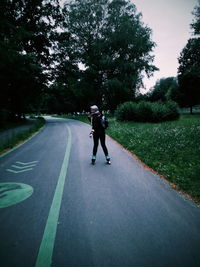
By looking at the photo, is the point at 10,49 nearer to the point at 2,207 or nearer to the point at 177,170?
the point at 2,207

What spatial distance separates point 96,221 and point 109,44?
3245cm

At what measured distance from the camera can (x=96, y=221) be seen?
9.75 feet

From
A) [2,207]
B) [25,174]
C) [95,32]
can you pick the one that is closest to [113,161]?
[25,174]

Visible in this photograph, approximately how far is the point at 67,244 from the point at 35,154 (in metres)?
6.27

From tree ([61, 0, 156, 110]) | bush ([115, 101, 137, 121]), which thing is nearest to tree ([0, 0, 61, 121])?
tree ([61, 0, 156, 110])

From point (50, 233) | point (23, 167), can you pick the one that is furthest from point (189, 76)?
point (50, 233)

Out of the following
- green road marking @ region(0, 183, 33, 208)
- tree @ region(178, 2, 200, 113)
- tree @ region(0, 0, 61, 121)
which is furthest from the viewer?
tree @ region(178, 2, 200, 113)

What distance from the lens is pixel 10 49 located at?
1160 centimetres

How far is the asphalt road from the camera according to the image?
225 centimetres

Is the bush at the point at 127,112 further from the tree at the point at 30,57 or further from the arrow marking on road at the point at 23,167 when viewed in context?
the arrow marking on road at the point at 23,167

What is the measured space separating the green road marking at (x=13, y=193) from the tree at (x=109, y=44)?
86.4 ft

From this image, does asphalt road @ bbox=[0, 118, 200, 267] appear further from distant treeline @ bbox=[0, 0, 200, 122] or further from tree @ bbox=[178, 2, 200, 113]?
tree @ bbox=[178, 2, 200, 113]

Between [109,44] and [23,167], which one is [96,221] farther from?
[109,44]

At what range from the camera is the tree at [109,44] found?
29016 millimetres
